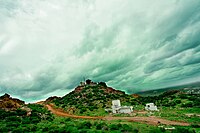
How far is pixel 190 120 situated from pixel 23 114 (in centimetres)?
5057

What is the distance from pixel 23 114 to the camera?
6844 cm

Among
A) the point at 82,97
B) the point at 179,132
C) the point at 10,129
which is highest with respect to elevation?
the point at 82,97

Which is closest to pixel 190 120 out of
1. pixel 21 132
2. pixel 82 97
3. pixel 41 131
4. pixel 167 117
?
pixel 167 117

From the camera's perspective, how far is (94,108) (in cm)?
8175

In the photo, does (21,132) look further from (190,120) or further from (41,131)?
(190,120)

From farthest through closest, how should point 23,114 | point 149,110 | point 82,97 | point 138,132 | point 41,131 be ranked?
point 82,97, point 149,110, point 23,114, point 41,131, point 138,132

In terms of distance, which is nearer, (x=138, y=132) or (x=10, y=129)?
(x=138, y=132)

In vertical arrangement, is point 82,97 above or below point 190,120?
above

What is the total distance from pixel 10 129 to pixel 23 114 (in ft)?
78.1


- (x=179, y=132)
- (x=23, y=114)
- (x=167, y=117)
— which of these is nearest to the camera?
(x=179, y=132)

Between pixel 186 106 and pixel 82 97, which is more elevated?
pixel 82 97

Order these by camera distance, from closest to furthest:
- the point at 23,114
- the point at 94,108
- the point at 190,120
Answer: the point at 190,120 → the point at 23,114 → the point at 94,108

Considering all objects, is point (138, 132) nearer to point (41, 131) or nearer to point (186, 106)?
point (41, 131)

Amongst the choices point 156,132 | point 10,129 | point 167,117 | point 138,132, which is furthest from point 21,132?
point 167,117
